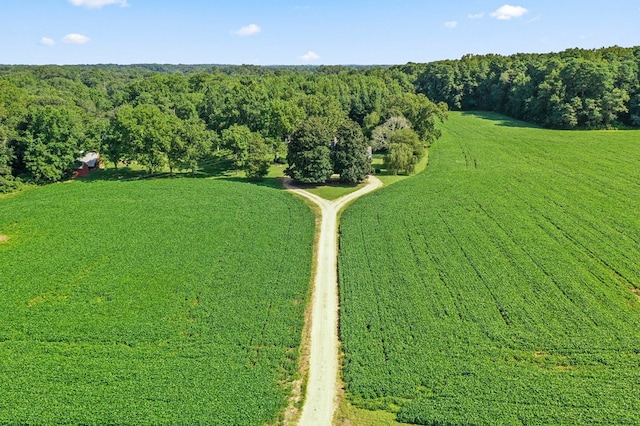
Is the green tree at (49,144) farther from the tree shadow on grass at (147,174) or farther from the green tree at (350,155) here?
the green tree at (350,155)

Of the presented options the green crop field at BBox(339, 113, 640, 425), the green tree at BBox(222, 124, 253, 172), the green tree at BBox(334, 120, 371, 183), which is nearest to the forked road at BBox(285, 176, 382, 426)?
the green crop field at BBox(339, 113, 640, 425)

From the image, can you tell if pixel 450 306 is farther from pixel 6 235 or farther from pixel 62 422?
pixel 6 235

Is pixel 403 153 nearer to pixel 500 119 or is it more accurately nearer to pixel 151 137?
pixel 151 137

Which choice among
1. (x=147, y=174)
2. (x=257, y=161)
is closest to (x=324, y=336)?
(x=257, y=161)

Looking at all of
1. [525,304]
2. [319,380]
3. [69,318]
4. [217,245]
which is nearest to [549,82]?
[525,304]

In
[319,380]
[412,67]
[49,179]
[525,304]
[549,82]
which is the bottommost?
[319,380]

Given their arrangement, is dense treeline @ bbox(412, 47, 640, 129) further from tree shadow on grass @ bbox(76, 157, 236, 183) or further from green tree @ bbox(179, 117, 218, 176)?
green tree @ bbox(179, 117, 218, 176)
